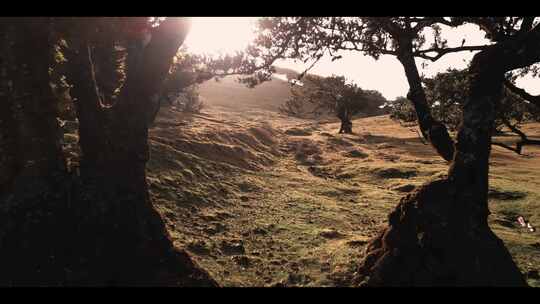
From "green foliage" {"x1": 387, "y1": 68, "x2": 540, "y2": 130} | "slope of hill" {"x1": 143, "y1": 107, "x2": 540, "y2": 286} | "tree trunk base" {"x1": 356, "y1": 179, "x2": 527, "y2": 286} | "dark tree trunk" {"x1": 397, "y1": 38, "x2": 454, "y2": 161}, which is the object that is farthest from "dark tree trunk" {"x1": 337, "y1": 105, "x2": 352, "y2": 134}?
"tree trunk base" {"x1": 356, "y1": 179, "x2": 527, "y2": 286}

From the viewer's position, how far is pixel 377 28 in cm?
1321

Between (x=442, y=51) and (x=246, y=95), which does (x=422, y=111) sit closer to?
(x=442, y=51)

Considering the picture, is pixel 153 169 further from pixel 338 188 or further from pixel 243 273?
pixel 338 188

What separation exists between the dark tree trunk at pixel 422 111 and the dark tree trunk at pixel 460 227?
1937mm

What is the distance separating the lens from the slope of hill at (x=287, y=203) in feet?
43.2

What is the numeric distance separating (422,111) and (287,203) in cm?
935

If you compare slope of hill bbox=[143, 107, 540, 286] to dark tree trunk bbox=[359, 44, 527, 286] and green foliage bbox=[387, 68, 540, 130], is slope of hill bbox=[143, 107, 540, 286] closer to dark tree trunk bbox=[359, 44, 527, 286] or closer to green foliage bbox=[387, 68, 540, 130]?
dark tree trunk bbox=[359, 44, 527, 286]

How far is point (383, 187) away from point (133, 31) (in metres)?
22.0

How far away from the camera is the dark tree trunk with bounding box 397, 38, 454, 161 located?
45.0 ft

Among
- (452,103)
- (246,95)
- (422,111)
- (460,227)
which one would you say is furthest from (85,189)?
(246,95)

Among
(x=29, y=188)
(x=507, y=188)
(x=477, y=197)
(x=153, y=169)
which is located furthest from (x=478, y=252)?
(x=507, y=188)

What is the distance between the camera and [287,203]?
21297 millimetres

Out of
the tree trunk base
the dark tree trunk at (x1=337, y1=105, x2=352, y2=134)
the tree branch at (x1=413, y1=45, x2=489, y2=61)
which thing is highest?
the tree branch at (x1=413, y1=45, x2=489, y2=61)

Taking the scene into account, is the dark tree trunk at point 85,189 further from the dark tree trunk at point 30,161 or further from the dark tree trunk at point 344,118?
the dark tree trunk at point 344,118
